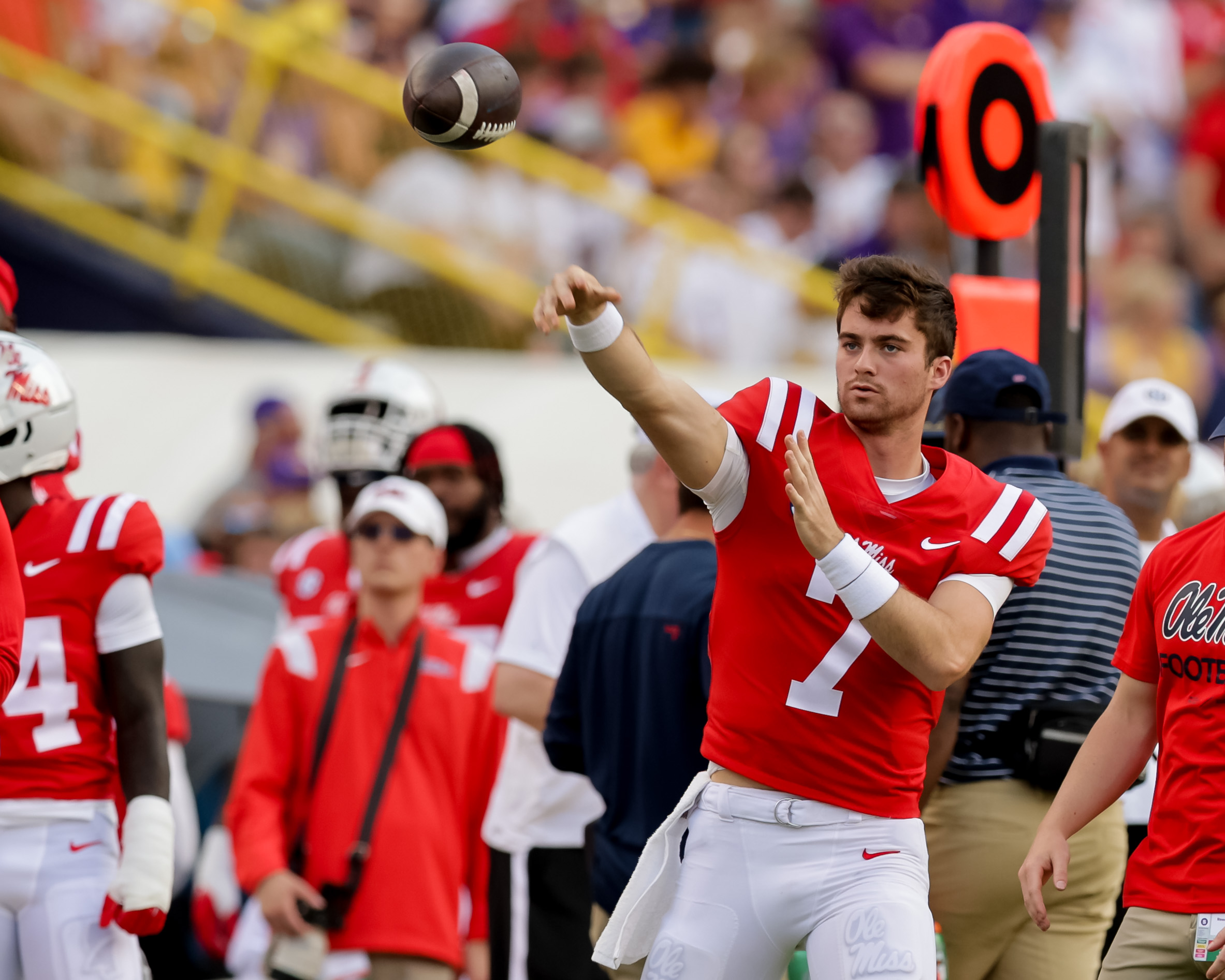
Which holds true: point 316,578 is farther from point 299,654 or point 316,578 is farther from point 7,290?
point 7,290

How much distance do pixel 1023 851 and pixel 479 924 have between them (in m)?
1.99

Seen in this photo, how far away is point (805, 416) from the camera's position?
12.0ft

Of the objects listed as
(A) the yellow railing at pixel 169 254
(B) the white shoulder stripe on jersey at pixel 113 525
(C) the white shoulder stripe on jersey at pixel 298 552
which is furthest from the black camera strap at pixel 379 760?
(A) the yellow railing at pixel 169 254

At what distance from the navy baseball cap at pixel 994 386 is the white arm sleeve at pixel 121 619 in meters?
2.21

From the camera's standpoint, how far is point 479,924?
570 centimetres

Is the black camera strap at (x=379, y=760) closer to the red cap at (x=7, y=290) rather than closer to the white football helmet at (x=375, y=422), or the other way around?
the white football helmet at (x=375, y=422)

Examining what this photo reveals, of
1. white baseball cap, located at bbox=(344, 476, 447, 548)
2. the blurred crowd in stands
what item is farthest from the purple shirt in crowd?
white baseball cap, located at bbox=(344, 476, 447, 548)

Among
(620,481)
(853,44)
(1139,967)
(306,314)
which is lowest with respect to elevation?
(1139,967)

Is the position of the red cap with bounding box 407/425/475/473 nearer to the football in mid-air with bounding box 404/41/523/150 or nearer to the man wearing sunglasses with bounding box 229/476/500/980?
the man wearing sunglasses with bounding box 229/476/500/980

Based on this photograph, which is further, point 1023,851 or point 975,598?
point 1023,851

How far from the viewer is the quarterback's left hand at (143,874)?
13.2 feet

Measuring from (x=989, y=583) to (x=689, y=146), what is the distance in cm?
954

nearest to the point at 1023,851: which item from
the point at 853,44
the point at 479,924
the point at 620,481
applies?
the point at 479,924

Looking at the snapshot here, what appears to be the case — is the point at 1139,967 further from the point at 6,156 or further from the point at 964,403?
the point at 6,156
